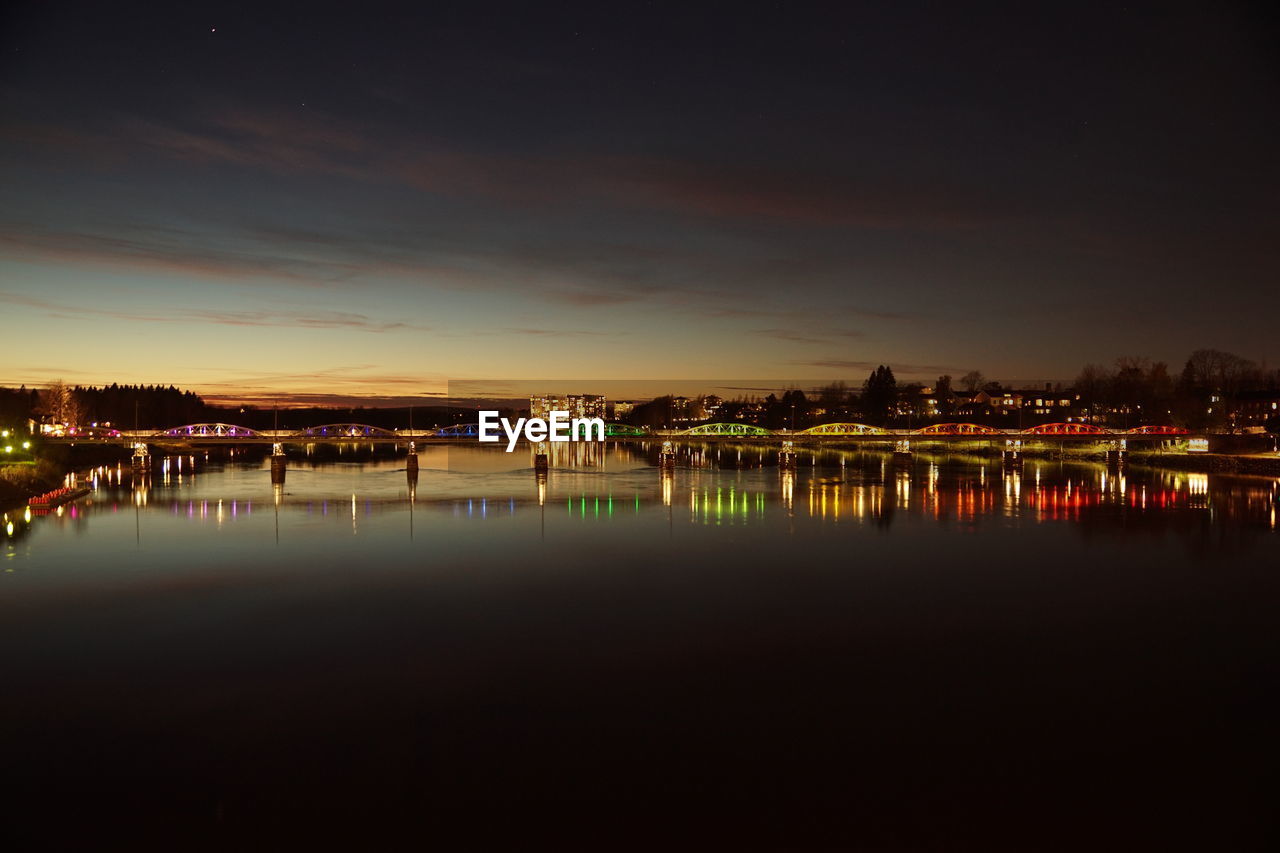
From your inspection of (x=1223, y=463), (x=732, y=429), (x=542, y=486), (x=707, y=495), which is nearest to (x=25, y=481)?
(x=542, y=486)

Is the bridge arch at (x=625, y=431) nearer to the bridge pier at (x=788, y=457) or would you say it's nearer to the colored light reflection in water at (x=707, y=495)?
the bridge pier at (x=788, y=457)

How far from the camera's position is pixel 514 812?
10.4m

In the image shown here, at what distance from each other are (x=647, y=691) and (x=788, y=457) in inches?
2884

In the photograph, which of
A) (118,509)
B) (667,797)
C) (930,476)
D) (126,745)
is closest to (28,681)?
(126,745)

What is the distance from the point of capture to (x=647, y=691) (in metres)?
14.7

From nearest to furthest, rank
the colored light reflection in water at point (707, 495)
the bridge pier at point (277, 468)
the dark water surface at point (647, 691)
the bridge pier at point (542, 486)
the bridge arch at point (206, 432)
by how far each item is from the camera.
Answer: the dark water surface at point (647, 691)
the colored light reflection in water at point (707, 495)
the bridge pier at point (542, 486)
the bridge pier at point (277, 468)
the bridge arch at point (206, 432)

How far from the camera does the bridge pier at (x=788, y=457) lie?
82.5 meters

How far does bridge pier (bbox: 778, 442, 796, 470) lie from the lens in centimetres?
8253

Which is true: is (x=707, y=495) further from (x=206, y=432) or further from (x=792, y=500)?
(x=206, y=432)

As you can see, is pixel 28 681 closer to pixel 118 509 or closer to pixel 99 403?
pixel 118 509

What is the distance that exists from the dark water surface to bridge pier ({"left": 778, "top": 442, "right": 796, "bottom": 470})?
4865cm

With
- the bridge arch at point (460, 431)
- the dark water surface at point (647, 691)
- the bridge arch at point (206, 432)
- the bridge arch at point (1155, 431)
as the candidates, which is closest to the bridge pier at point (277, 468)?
the bridge arch at point (206, 432)

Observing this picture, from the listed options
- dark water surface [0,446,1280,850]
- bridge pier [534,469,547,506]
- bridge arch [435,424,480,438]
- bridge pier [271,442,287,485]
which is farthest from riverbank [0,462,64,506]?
bridge arch [435,424,480,438]

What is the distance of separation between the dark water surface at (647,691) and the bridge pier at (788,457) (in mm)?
48645
